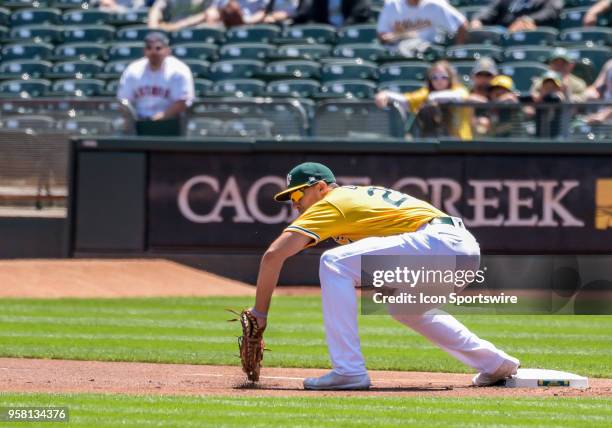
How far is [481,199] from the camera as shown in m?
15.2

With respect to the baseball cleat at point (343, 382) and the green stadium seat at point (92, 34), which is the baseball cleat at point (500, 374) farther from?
the green stadium seat at point (92, 34)

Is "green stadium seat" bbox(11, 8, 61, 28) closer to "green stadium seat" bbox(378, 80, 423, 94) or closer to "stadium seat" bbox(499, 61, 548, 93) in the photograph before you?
"green stadium seat" bbox(378, 80, 423, 94)

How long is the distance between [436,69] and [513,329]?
4.16 m

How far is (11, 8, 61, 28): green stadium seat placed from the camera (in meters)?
21.5

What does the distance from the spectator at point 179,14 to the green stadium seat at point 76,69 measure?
1.33m

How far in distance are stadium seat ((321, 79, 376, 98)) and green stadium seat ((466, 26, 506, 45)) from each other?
1883mm

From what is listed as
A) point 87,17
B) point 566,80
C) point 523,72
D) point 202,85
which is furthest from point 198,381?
point 87,17

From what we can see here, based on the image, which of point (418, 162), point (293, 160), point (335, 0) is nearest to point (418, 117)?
point (418, 162)

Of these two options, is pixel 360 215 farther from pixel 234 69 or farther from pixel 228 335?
pixel 234 69

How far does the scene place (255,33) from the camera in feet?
64.0

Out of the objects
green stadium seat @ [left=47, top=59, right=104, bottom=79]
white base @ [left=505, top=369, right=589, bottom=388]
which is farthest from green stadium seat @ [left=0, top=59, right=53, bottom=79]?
white base @ [left=505, top=369, right=589, bottom=388]

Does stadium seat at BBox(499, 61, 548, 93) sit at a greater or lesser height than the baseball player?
greater

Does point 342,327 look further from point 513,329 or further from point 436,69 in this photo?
point 436,69

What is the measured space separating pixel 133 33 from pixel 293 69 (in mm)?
3281
